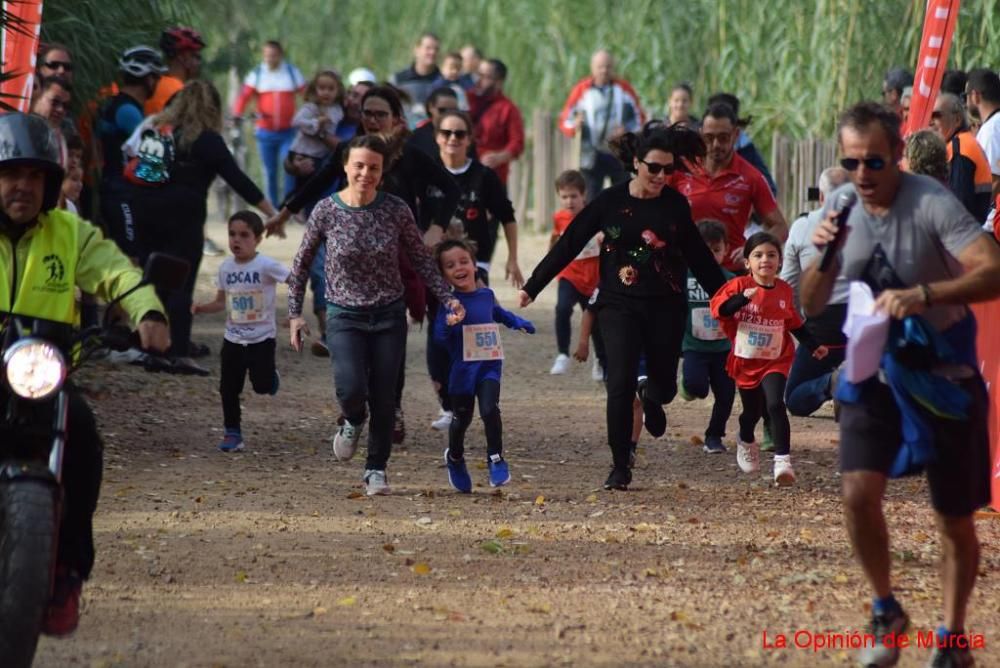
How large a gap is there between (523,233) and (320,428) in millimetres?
13856

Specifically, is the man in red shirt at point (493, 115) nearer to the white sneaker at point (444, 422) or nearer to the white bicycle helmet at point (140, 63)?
the white bicycle helmet at point (140, 63)

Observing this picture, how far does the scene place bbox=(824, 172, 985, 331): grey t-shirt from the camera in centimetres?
617

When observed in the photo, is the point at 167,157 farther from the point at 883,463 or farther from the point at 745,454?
the point at 883,463

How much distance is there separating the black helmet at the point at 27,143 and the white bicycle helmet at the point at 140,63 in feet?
25.7

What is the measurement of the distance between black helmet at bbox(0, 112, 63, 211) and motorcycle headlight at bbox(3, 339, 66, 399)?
76cm

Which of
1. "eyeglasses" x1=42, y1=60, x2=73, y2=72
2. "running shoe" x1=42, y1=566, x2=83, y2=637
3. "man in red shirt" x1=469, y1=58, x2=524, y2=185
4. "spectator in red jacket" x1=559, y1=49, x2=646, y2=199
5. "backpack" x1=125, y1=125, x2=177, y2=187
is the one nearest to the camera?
"running shoe" x1=42, y1=566, x2=83, y2=637

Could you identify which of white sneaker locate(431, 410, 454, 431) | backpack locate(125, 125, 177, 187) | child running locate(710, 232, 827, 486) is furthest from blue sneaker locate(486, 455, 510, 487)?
backpack locate(125, 125, 177, 187)

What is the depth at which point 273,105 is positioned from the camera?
72.1 feet

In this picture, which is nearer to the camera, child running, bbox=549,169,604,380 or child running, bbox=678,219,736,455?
child running, bbox=678,219,736,455

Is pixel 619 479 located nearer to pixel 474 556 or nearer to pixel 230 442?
pixel 474 556

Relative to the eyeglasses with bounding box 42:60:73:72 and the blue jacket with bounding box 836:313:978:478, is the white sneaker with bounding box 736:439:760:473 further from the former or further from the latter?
the eyeglasses with bounding box 42:60:73:72

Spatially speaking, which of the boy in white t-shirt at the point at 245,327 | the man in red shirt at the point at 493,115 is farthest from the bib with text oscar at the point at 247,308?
the man in red shirt at the point at 493,115

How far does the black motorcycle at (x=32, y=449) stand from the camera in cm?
555

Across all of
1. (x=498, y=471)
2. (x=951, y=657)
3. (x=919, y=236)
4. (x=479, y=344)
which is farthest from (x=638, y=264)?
(x=951, y=657)
